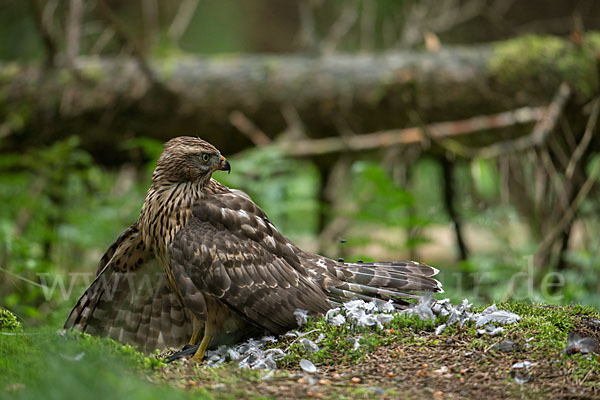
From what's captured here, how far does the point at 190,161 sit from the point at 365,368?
1954 mm

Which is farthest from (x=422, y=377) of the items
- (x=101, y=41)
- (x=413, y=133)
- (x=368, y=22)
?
(x=368, y=22)

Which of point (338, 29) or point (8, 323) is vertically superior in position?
point (338, 29)

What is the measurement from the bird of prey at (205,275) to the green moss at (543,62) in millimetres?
3716

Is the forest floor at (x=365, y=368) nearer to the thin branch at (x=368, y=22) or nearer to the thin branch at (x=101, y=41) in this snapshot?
the thin branch at (x=101, y=41)

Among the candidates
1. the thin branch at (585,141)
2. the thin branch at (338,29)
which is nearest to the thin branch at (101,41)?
the thin branch at (338,29)

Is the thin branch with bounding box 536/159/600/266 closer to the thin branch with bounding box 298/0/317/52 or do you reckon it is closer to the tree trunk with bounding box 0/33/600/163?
the tree trunk with bounding box 0/33/600/163

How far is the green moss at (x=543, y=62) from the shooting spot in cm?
716

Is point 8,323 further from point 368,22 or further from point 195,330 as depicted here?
point 368,22

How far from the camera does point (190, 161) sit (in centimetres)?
439

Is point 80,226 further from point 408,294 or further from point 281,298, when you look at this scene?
point 408,294

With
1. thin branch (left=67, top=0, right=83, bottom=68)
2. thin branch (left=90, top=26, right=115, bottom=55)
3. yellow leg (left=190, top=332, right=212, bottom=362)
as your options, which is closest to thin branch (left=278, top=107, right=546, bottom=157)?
A: thin branch (left=90, top=26, right=115, bottom=55)

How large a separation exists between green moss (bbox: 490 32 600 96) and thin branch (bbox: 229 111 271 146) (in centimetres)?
284

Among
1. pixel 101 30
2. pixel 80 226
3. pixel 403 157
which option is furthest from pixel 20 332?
pixel 101 30

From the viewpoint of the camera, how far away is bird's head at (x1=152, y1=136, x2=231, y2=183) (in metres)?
4.39
